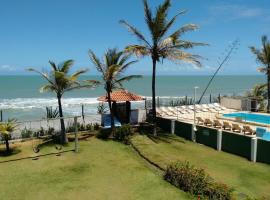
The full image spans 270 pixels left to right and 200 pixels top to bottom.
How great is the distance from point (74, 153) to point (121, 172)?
378 centimetres

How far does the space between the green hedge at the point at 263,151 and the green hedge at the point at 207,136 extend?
9.55 feet

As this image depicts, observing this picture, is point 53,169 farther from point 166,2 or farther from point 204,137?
point 166,2

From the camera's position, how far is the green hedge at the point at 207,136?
776 inches

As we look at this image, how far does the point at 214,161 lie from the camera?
17344mm

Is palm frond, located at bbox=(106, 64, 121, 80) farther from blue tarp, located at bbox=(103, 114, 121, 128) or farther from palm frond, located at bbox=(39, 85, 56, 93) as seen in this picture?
palm frond, located at bbox=(39, 85, 56, 93)

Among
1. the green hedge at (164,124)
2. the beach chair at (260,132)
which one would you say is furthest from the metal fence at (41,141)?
the beach chair at (260,132)

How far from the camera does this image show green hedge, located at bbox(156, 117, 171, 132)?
23.0 m

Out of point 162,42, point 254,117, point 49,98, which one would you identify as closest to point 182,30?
point 162,42

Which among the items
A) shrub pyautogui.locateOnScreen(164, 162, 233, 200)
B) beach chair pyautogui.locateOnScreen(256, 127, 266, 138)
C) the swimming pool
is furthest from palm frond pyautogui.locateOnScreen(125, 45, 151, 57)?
the swimming pool

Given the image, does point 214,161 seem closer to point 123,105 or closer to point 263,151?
point 263,151

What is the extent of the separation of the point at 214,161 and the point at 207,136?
3.03m

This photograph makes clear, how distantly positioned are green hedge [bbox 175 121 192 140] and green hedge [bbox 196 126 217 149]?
0.60 metres

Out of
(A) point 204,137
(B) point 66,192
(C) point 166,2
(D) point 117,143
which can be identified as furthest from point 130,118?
(B) point 66,192

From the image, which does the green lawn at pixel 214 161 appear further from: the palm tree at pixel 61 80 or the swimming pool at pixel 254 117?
the swimming pool at pixel 254 117
